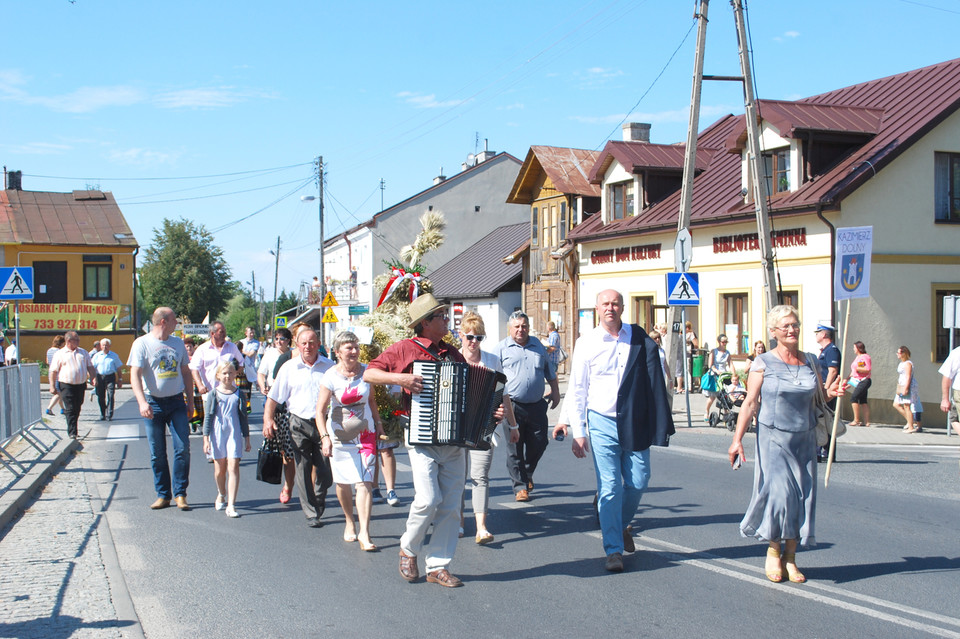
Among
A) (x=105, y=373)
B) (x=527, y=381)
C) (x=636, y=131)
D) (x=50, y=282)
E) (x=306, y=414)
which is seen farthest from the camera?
(x=50, y=282)

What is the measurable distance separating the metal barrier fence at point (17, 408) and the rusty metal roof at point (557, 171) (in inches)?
790

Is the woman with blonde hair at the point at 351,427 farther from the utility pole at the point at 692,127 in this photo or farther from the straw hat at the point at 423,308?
the utility pole at the point at 692,127

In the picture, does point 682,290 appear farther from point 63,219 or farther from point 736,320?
point 63,219

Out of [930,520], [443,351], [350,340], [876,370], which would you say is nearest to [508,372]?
[350,340]

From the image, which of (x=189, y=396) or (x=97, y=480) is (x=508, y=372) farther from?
(x=97, y=480)

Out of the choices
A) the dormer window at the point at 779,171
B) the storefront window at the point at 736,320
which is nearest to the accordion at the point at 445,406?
the dormer window at the point at 779,171

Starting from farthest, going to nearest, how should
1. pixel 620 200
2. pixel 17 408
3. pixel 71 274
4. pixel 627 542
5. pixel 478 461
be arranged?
pixel 71 274 → pixel 620 200 → pixel 17 408 → pixel 478 461 → pixel 627 542

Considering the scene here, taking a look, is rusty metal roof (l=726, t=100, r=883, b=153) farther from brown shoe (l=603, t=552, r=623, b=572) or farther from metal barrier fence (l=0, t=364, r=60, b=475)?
brown shoe (l=603, t=552, r=623, b=572)

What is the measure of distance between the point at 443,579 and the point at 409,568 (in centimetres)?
25

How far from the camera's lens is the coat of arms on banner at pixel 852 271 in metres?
11.3

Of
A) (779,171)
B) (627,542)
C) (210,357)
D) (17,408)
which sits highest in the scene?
(779,171)

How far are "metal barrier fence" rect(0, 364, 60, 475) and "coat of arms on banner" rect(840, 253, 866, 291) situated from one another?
390 inches

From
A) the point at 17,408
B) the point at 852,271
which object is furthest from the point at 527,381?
the point at 17,408

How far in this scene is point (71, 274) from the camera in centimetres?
4412
